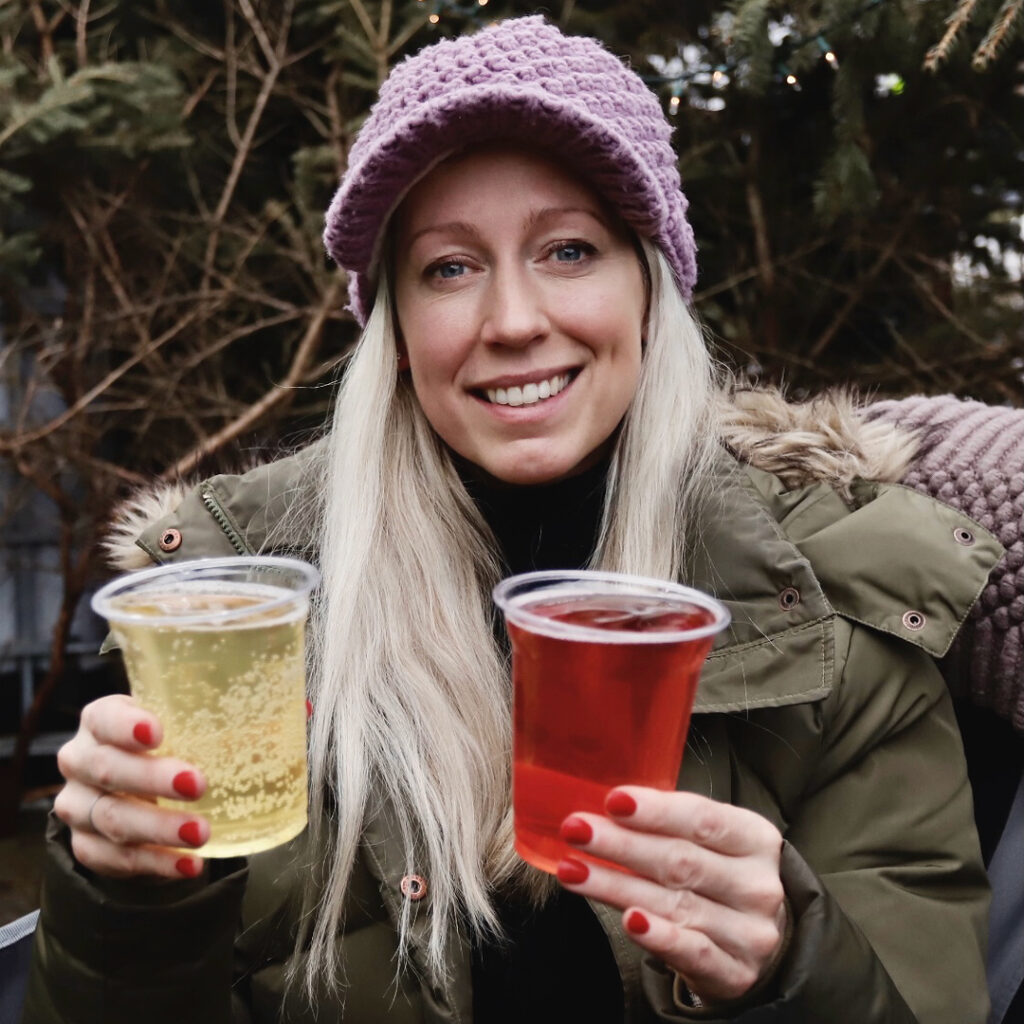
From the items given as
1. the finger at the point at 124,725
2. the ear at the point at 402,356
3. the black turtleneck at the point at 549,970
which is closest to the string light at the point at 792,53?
the ear at the point at 402,356

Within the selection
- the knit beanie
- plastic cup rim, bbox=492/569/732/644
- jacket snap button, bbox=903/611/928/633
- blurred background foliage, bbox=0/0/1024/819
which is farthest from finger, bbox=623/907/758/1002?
blurred background foliage, bbox=0/0/1024/819

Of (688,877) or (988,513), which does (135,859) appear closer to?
(688,877)

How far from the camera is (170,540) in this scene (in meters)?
Answer: 1.87

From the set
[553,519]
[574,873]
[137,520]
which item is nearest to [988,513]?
[553,519]

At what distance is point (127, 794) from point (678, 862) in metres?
0.59

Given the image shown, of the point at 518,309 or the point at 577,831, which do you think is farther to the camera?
the point at 518,309

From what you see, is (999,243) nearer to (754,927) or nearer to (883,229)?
(883,229)

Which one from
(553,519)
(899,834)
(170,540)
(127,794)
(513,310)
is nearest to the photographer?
(127,794)

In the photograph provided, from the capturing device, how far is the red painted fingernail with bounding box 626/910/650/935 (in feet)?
3.37

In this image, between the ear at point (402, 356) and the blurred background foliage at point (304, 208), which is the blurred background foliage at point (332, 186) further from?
the ear at point (402, 356)

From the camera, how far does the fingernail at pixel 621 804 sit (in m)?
1.00

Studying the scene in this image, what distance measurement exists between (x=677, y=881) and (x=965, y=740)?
1.07 m

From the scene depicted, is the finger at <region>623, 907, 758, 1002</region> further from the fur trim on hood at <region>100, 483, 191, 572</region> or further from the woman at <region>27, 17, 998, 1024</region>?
the fur trim on hood at <region>100, 483, 191, 572</region>

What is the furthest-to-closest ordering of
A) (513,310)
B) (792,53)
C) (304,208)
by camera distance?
(304,208) → (792,53) → (513,310)
